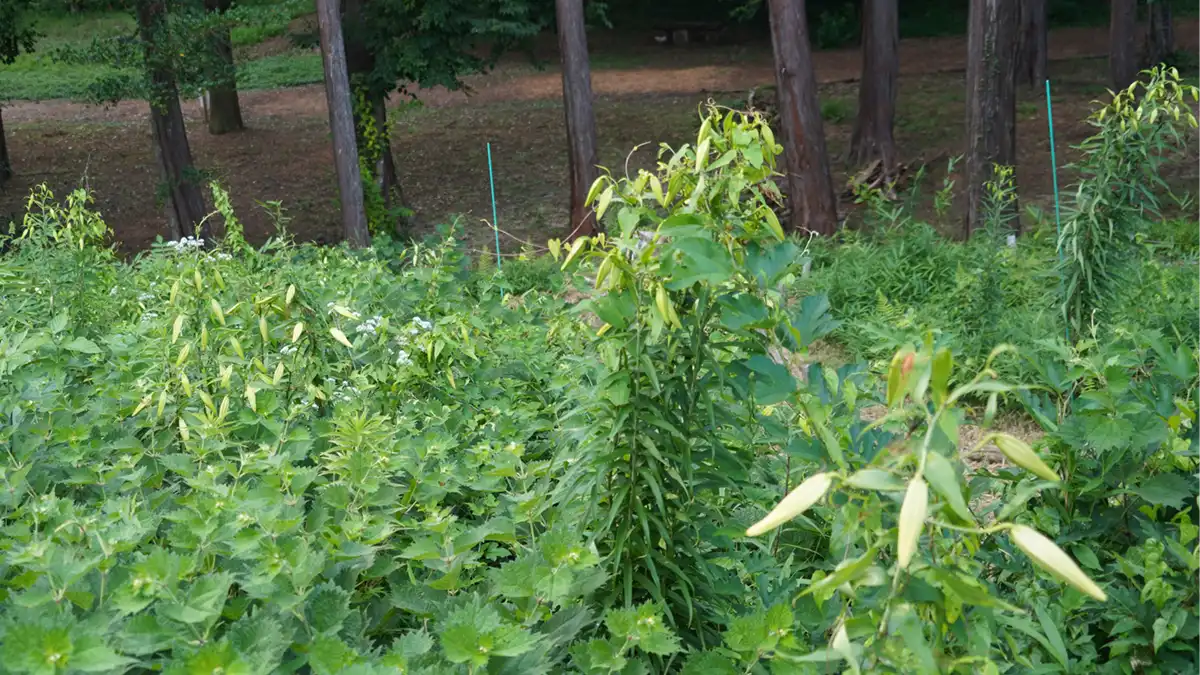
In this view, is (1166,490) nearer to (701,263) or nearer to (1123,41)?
(701,263)

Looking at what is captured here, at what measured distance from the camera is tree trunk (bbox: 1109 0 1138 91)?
64.6ft

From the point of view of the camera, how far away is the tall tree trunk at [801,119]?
1300 centimetres

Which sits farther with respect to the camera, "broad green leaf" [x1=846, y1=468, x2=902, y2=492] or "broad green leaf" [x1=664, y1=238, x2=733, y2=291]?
"broad green leaf" [x1=664, y1=238, x2=733, y2=291]

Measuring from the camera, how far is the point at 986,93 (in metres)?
10.9

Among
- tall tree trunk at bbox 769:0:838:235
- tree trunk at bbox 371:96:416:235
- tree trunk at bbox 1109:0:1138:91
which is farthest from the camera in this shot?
tree trunk at bbox 1109:0:1138:91

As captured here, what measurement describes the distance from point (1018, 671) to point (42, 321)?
3.90 meters

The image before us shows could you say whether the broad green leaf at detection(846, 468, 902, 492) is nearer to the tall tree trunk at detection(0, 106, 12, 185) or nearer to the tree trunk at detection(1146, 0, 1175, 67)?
the tall tree trunk at detection(0, 106, 12, 185)

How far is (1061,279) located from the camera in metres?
5.33

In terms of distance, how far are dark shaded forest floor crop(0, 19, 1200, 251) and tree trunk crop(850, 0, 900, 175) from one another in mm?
844

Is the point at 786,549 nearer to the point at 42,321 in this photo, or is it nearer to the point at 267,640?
the point at 267,640

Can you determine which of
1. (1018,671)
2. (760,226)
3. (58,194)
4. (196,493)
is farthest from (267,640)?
(58,194)

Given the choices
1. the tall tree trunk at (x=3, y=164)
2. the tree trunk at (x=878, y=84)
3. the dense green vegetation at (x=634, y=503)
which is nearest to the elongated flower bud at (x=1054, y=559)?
the dense green vegetation at (x=634, y=503)

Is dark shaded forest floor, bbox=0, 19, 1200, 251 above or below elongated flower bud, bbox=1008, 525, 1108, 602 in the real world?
below

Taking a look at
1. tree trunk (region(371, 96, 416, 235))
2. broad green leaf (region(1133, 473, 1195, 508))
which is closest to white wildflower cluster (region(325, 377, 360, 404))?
broad green leaf (region(1133, 473, 1195, 508))
